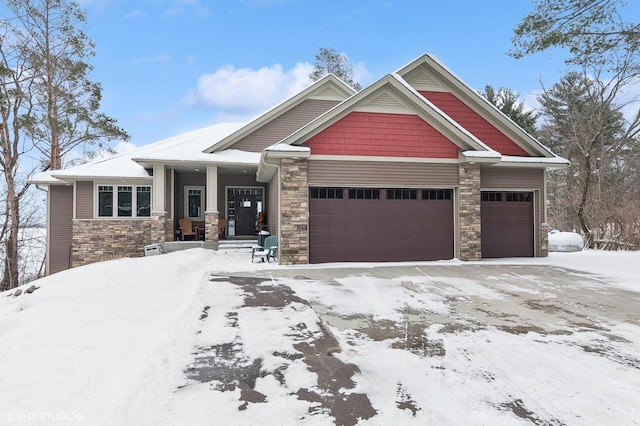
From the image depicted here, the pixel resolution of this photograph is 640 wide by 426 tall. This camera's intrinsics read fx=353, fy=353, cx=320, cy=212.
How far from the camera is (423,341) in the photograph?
4.01 metres

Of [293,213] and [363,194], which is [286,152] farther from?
[363,194]

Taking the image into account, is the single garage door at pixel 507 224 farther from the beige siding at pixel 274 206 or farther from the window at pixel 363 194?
the beige siding at pixel 274 206

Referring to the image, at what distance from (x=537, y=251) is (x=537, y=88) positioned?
14833 mm

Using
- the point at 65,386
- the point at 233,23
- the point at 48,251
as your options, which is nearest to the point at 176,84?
the point at 233,23

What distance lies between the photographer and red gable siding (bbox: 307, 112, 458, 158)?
10234mm

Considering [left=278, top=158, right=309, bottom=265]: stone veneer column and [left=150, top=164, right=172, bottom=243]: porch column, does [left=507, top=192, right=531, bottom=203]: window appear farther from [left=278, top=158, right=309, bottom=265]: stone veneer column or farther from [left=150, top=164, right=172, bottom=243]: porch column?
[left=150, top=164, right=172, bottom=243]: porch column

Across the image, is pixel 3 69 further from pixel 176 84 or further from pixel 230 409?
pixel 230 409

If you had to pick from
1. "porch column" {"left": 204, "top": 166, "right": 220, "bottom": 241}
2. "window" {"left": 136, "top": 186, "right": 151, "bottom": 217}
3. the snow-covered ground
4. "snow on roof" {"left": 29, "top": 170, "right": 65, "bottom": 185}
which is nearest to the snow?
the snow-covered ground

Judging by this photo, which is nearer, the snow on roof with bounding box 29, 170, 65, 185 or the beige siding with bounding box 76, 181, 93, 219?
the beige siding with bounding box 76, 181, 93, 219

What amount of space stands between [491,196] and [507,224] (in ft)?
3.66

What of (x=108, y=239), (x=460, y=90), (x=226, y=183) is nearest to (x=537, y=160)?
(x=460, y=90)

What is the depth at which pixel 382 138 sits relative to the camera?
34.5ft

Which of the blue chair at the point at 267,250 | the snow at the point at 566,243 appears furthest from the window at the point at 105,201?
the snow at the point at 566,243

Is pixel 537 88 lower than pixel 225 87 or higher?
lower
